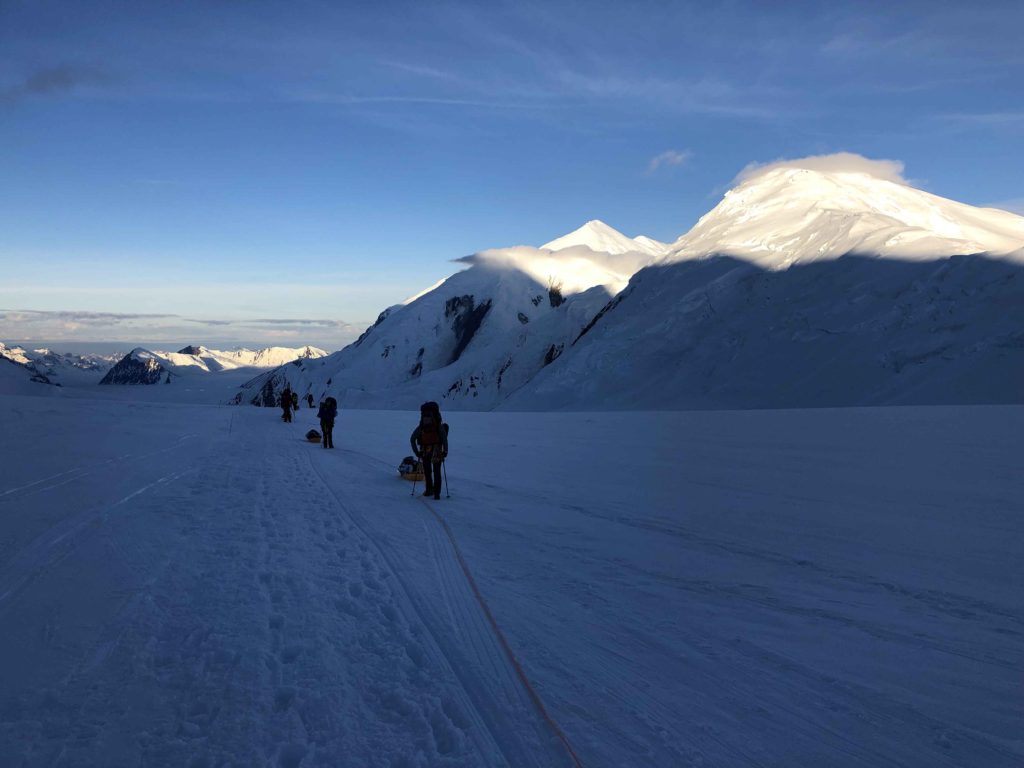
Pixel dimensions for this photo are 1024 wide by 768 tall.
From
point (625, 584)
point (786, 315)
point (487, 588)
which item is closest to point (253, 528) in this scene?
point (487, 588)

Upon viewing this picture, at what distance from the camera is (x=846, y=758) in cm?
375

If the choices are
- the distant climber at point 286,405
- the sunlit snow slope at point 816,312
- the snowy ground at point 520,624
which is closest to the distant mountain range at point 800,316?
the sunlit snow slope at point 816,312

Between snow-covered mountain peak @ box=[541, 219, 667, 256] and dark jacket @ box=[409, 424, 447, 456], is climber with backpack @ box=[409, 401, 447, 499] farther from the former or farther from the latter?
snow-covered mountain peak @ box=[541, 219, 667, 256]

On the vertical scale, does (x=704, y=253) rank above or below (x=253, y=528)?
above

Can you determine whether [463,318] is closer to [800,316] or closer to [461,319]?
[461,319]

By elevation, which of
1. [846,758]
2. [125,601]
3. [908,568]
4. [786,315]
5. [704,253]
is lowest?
[125,601]

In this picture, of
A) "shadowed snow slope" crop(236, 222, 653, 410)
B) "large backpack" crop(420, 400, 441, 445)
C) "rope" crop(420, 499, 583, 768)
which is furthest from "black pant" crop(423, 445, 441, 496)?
"shadowed snow slope" crop(236, 222, 653, 410)

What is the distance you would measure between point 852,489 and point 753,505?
211 cm

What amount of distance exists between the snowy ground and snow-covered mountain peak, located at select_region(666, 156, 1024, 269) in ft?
123

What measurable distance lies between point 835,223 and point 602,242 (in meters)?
113

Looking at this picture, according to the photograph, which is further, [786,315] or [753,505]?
[786,315]

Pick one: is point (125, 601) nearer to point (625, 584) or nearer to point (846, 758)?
point (625, 584)

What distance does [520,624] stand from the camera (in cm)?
569

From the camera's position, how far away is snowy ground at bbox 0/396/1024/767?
391cm
